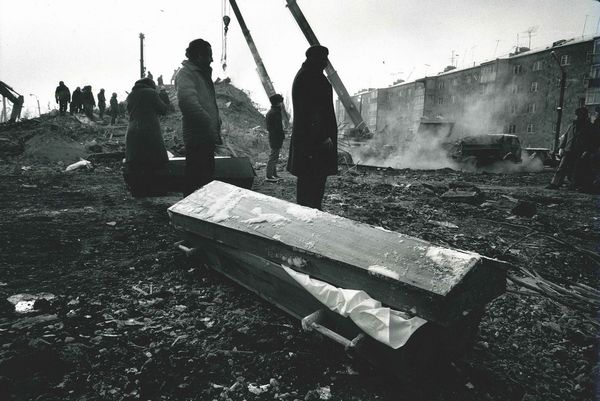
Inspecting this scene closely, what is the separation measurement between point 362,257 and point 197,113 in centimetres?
275

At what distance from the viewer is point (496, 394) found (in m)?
1.47

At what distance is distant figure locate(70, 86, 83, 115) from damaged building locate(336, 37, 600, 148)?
16.4 m

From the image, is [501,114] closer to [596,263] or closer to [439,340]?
[596,263]

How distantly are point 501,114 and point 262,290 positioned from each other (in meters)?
38.1

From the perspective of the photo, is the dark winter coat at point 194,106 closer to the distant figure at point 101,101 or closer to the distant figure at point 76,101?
the distant figure at point 76,101

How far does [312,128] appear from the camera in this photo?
10.2 ft

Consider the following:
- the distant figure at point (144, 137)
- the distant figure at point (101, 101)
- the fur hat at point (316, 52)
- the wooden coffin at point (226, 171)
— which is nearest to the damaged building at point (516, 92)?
the distant figure at point (101, 101)

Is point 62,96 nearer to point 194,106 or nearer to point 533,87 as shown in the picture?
point 194,106

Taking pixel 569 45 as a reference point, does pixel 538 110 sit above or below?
below

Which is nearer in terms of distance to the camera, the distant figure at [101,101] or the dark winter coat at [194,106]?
the dark winter coat at [194,106]

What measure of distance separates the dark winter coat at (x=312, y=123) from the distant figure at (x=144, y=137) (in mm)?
2369

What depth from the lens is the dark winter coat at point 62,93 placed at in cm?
1664

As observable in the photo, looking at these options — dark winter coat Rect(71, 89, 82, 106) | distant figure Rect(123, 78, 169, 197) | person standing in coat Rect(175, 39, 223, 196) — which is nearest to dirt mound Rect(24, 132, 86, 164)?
dark winter coat Rect(71, 89, 82, 106)

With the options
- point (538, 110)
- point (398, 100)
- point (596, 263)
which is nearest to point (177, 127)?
point (596, 263)
